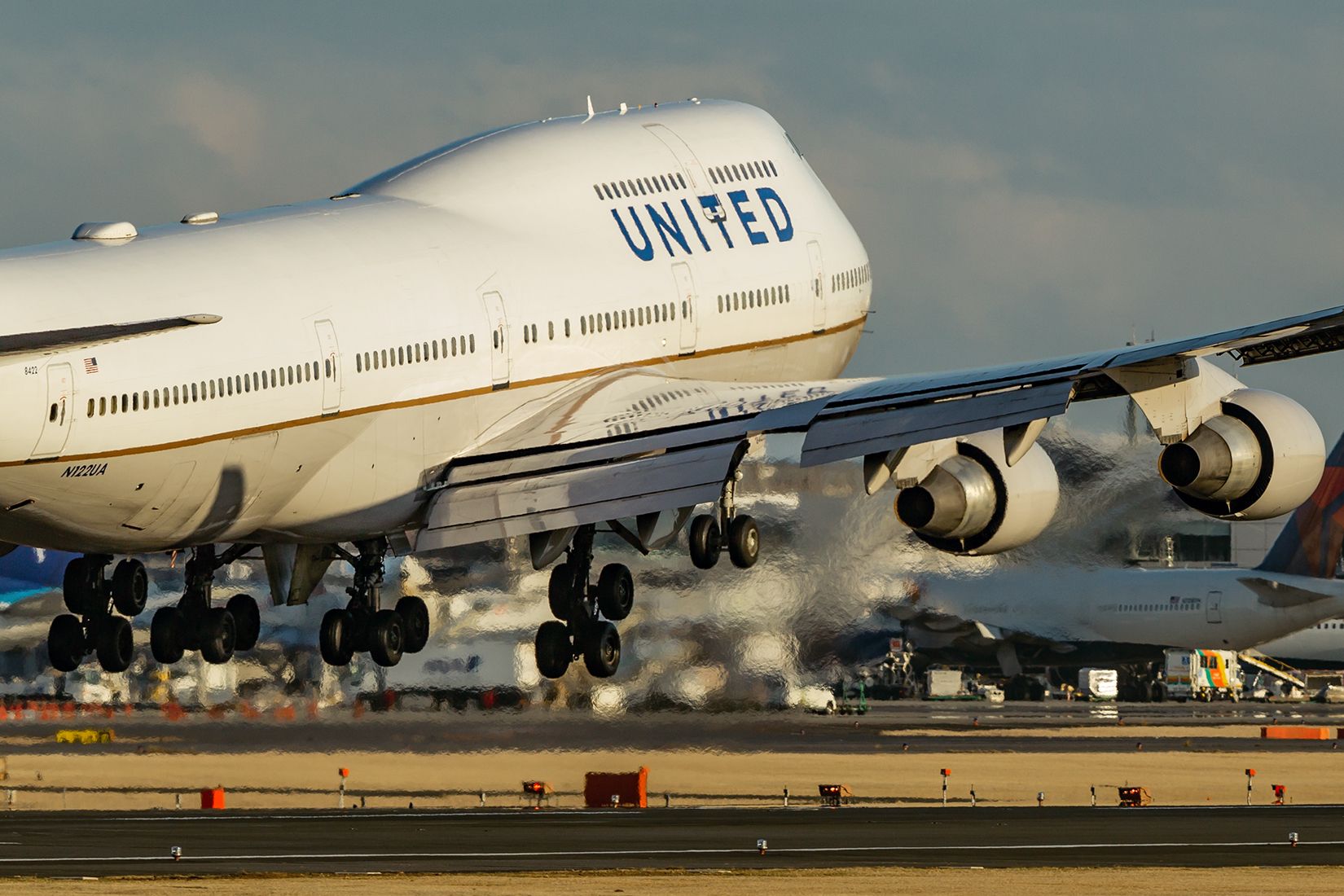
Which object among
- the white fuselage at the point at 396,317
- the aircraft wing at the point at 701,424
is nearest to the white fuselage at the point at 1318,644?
the white fuselage at the point at 396,317

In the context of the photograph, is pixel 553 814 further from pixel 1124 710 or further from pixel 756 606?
pixel 1124 710

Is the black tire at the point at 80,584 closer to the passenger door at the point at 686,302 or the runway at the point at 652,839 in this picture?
the runway at the point at 652,839

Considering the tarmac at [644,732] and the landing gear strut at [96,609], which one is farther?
the tarmac at [644,732]

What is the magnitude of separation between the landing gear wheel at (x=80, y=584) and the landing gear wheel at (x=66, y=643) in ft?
0.80

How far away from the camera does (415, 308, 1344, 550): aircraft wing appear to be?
3198cm

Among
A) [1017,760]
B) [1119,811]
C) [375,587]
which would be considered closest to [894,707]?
[1017,760]

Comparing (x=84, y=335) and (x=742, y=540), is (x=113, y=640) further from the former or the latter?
(x=84, y=335)

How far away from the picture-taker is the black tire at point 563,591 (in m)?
38.7

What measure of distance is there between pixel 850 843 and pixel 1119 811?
10.3 m

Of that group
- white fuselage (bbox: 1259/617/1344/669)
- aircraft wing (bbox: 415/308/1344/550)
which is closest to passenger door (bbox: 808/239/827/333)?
aircraft wing (bbox: 415/308/1344/550)

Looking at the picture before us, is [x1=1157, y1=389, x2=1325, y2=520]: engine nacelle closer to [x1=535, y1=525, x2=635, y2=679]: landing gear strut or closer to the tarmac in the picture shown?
[x1=535, y1=525, x2=635, y2=679]: landing gear strut

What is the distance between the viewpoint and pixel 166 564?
5922 centimetres

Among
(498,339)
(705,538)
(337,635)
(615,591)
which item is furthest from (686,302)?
(337,635)

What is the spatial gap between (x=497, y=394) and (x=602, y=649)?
4.16 metres
